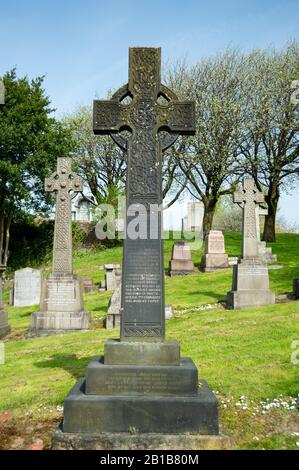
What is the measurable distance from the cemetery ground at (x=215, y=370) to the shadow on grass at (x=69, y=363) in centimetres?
2

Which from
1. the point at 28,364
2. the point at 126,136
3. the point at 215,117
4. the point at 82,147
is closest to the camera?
the point at 126,136

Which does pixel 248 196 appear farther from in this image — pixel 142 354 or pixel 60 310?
pixel 142 354

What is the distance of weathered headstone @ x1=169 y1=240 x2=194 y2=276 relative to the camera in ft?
73.7

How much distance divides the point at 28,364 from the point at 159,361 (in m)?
4.05

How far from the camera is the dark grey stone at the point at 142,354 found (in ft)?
14.8

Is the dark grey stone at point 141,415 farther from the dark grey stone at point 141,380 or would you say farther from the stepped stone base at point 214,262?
the stepped stone base at point 214,262

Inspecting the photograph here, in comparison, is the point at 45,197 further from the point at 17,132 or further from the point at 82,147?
the point at 82,147

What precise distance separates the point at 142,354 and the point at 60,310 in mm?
7981

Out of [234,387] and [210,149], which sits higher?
[210,149]

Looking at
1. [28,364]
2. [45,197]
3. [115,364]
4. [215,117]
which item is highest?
[215,117]

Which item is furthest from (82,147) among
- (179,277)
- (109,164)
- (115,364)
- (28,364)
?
(115,364)

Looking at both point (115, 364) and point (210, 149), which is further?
point (210, 149)

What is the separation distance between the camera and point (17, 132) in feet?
85.8

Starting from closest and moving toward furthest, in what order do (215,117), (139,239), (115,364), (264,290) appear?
(115,364) → (139,239) → (264,290) → (215,117)
